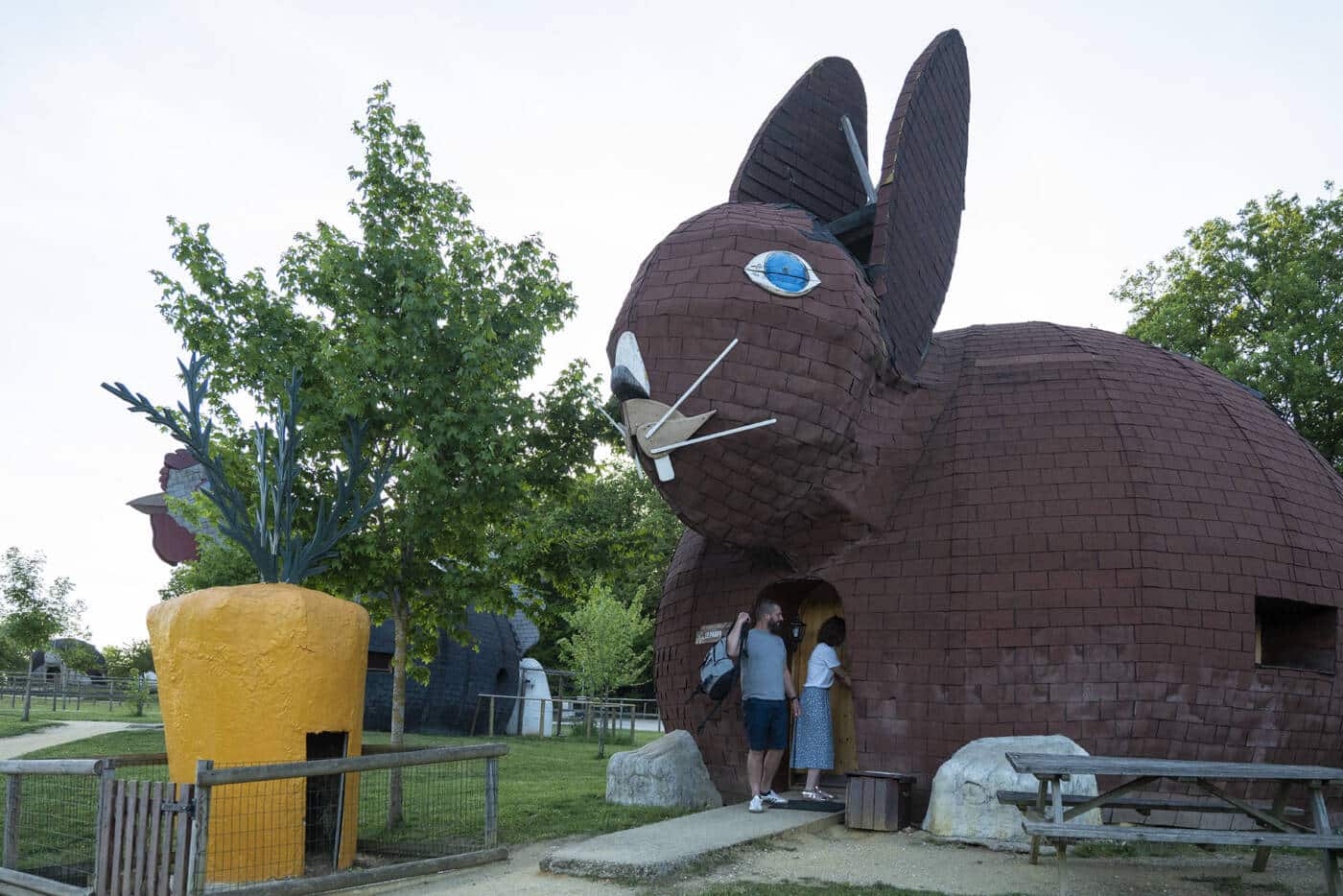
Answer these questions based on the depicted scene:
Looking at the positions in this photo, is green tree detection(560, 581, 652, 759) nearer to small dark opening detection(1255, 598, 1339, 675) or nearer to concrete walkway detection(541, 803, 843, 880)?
concrete walkway detection(541, 803, 843, 880)

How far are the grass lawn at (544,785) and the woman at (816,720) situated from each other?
1254 mm

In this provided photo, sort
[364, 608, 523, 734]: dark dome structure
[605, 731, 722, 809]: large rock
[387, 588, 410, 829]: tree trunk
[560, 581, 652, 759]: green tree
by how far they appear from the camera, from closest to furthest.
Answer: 1. [605, 731, 722, 809]: large rock
2. [387, 588, 410, 829]: tree trunk
3. [364, 608, 523, 734]: dark dome structure
4. [560, 581, 652, 759]: green tree

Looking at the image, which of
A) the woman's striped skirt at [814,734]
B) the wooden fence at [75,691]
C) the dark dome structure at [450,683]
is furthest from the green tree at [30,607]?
the woman's striped skirt at [814,734]

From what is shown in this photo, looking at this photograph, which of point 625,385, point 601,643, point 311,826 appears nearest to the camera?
point 311,826

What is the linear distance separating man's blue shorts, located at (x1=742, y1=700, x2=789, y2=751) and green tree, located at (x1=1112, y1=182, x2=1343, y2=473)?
13.0 m

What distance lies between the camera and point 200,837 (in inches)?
235

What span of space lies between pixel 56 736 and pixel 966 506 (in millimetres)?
19406

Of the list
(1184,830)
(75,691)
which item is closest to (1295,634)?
(1184,830)

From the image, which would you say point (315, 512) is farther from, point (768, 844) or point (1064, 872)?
point (1064, 872)

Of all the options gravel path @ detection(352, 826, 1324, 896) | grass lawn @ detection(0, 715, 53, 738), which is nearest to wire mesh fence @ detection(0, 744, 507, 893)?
gravel path @ detection(352, 826, 1324, 896)

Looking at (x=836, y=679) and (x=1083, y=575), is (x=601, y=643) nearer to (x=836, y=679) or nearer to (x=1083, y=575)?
(x=836, y=679)

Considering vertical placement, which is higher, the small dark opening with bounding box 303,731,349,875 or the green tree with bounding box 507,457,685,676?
the green tree with bounding box 507,457,685,676

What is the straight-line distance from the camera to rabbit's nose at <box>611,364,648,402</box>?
28.1 feet

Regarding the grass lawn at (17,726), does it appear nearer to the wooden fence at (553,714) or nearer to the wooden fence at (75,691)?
the wooden fence at (75,691)
